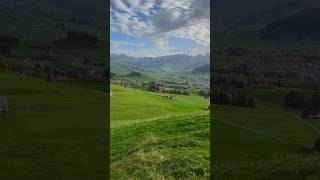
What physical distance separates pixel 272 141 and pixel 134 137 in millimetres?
20632

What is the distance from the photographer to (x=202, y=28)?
9544 centimetres
